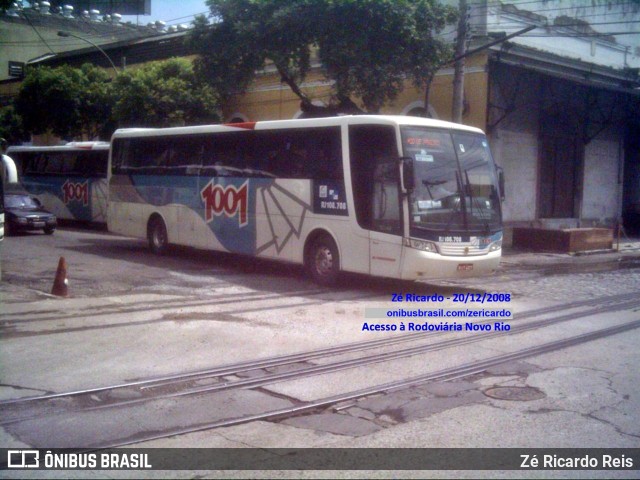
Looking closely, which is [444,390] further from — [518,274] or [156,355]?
[518,274]

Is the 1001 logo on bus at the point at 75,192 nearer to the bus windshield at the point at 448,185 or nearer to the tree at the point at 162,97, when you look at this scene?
the tree at the point at 162,97

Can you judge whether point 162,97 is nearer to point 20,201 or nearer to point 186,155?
point 20,201

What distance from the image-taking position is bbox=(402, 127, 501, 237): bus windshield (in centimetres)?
1365

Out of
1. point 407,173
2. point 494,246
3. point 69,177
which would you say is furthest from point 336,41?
point 69,177

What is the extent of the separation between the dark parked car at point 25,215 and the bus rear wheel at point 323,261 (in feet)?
43.4

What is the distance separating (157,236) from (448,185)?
9.34 metres

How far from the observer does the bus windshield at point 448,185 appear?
13648 mm

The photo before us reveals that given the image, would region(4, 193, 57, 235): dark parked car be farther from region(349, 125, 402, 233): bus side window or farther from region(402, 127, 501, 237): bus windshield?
region(402, 127, 501, 237): bus windshield

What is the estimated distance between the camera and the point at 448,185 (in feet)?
45.5

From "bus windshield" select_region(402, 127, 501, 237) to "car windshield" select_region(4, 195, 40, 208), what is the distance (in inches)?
666

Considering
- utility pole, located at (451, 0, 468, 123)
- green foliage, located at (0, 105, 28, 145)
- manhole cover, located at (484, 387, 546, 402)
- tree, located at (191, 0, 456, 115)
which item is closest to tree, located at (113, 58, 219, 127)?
tree, located at (191, 0, 456, 115)

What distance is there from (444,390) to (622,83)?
26663mm

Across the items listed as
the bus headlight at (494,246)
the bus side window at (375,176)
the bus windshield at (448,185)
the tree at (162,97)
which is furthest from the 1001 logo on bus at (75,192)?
the bus headlight at (494,246)

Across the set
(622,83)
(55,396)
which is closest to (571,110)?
(622,83)
